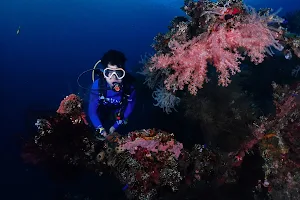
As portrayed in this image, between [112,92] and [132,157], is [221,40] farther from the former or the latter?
[112,92]

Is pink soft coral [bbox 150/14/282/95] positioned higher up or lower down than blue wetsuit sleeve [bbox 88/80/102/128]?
lower down

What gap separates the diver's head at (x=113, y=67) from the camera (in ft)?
20.1

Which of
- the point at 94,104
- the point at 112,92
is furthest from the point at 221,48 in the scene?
the point at 94,104

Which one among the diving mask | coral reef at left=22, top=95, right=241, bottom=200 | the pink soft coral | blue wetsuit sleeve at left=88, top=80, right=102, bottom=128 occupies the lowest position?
coral reef at left=22, top=95, right=241, bottom=200

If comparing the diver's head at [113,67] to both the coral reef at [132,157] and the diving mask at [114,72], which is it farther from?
the coral reef at [132,157]

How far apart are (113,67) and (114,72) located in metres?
0.13

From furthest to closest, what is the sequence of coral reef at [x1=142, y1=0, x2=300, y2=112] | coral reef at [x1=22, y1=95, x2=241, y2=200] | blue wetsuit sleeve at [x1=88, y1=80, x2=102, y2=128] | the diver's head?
blue wetsuit sleeve at [x1=88, y1=80, x2=102, y2=128]
the diver's head
coral reef at [x1=142, y1=0, x2=300, y2=112]
coral reef at [x1=22, y1=95, x2=241, y2=200]

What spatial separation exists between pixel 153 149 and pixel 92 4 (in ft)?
204

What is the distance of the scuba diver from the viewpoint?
6168mm

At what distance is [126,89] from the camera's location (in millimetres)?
6680

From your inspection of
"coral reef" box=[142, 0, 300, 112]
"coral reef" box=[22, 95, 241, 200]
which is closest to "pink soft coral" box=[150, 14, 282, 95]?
"coral reef" box=[142, 0, 300, 112]

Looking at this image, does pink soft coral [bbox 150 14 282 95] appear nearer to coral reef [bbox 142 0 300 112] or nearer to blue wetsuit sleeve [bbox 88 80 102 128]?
coral reef [bbox 142 0 300 112]

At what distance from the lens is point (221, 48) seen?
141 inches

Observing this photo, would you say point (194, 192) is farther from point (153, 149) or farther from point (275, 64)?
point (275, 64)
